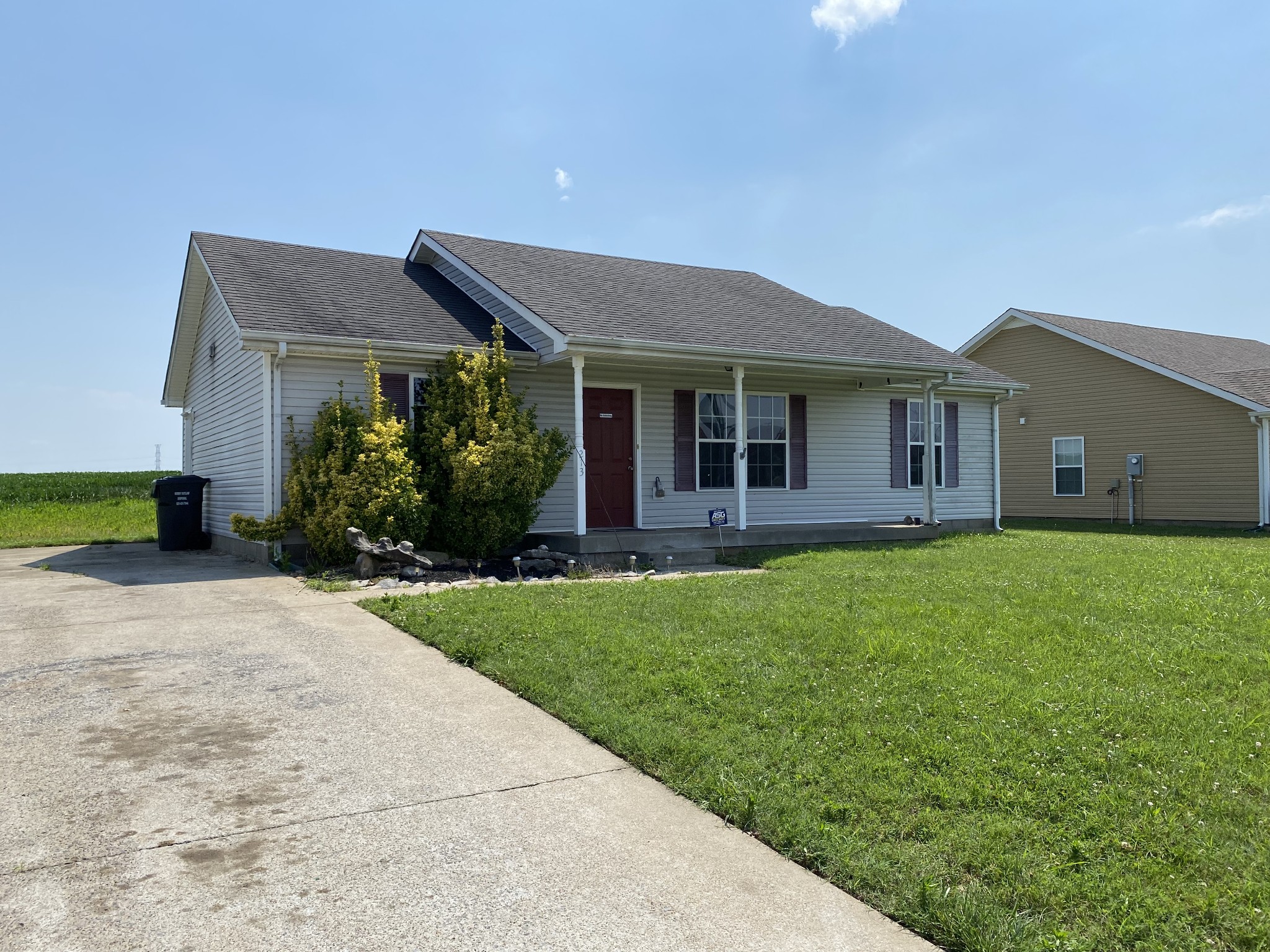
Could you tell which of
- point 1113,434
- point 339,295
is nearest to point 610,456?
point 339,295

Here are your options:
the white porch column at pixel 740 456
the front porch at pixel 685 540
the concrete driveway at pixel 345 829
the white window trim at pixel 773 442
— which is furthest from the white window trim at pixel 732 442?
the concrete driveway at pixel 345 829

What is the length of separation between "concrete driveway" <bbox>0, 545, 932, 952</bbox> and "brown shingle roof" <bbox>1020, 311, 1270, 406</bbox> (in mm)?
19843

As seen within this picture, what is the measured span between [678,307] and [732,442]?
93.5 inches

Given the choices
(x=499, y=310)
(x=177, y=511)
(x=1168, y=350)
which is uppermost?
(x=1168, y=350)

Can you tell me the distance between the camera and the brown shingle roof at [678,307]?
40.7 ft

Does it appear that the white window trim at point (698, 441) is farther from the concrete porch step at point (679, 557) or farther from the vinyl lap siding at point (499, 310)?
the vinyl lap siding at point (499, 310)

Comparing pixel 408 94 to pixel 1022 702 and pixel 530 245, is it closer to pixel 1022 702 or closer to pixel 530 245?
pixel 530 245

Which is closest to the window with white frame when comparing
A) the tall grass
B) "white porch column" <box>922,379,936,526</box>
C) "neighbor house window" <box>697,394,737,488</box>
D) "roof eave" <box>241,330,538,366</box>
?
"roof eave" <box>241,330,538,366</box>

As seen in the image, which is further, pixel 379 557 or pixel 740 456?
pixel 740 456

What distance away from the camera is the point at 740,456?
505 inches

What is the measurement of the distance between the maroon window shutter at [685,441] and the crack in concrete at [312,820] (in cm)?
993

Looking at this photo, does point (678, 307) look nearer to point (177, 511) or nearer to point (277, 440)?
point (277, 440)

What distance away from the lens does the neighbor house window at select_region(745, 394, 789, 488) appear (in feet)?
48.0

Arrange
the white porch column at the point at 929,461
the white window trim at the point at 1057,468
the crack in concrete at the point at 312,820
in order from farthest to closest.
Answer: the white window trim at the point at 1057,468, the white porch column at the point at 929,461, the crack in concrete at the point at 312,820
